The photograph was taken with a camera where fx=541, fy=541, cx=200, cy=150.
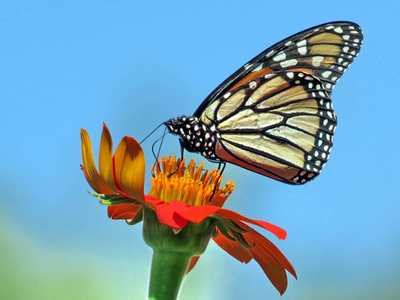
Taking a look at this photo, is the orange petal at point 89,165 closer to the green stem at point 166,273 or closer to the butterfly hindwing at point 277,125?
the green stem at point 166,273

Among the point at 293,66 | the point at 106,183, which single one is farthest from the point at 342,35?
the point at 106,183

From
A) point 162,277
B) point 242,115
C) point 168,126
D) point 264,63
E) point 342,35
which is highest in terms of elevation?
point 342,35

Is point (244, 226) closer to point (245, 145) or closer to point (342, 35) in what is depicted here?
point (245, 145)

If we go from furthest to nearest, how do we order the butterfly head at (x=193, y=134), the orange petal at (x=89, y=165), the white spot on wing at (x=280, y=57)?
the white spot on wing at (x=280, y=57) < the butterfly head at (x=193, y=134) < the orange petal at (x=89, y=165)

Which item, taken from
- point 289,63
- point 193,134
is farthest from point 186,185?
point 289,63

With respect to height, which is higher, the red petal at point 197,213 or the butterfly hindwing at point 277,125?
the butterfly hindwing at point 277,125

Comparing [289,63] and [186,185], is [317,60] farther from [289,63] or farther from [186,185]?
[186,185]

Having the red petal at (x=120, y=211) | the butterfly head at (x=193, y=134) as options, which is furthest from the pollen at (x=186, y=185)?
the butterfly head at (x=193, y=134)
